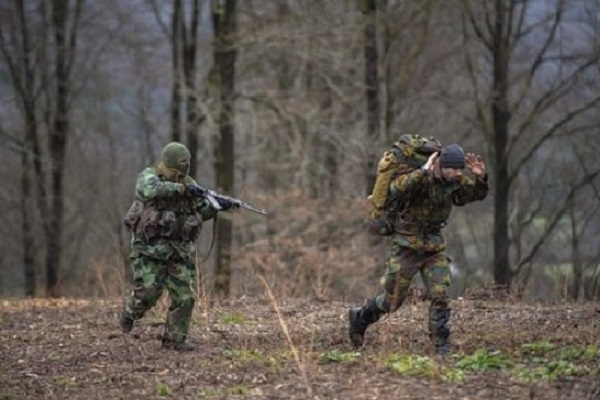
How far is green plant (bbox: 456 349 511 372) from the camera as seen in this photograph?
296 inches

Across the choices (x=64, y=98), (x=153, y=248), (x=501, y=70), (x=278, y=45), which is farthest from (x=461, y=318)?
(x=64, y=98)

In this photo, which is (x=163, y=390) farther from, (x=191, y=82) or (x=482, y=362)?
(x=191, y=82)

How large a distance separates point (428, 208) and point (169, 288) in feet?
7.88

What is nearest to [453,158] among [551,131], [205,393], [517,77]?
[205,393]

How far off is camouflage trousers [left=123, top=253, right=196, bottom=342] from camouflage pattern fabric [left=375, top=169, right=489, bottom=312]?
183cm

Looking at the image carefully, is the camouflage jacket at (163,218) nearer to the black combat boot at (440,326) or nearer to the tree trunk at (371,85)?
the black combat boot at (440,326)

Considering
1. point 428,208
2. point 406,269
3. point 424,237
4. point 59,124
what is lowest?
point 406,269

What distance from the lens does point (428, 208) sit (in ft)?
28.2

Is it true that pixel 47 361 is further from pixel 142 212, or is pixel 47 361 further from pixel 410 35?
pixel 410 35

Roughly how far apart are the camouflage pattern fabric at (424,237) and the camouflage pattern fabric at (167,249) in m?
1.71

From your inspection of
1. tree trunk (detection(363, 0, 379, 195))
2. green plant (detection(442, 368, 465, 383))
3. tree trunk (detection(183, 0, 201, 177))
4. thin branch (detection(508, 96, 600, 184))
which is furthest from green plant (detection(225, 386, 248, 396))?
thin branch (detection(508, 96, 600, 184))

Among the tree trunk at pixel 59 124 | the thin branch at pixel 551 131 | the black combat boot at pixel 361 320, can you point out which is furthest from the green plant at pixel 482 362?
the tree trunk at pixel 59 124

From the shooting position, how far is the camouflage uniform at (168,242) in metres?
9.33

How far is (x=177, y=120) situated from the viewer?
26328 millimetres
